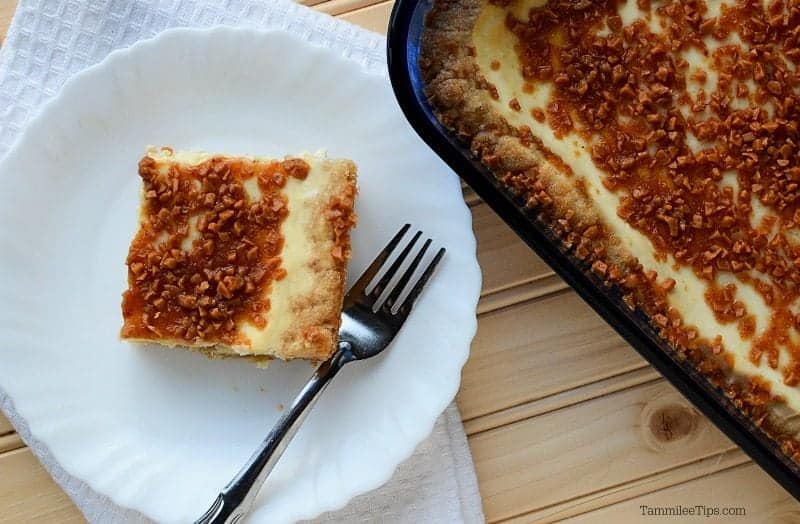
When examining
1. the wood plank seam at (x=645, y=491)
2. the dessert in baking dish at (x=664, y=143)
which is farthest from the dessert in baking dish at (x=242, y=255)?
the wood plank seam at (x=645, y=491)

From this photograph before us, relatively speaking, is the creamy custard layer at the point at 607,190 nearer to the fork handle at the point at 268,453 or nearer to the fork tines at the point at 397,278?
the fork tines at the point at 397,278

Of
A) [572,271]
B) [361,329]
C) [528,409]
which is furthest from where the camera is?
[528,409]

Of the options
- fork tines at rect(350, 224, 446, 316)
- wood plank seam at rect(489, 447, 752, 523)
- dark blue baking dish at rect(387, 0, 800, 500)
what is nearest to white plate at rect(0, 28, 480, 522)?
fork tines at rect(350, 224, 446, 316)

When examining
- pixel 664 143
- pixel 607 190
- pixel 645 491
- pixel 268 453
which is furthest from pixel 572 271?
pixel 268 453

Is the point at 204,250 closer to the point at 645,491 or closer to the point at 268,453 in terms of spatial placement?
the point at 268,453

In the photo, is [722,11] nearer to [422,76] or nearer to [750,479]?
[422,76]

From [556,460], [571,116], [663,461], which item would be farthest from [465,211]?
[663,461]
